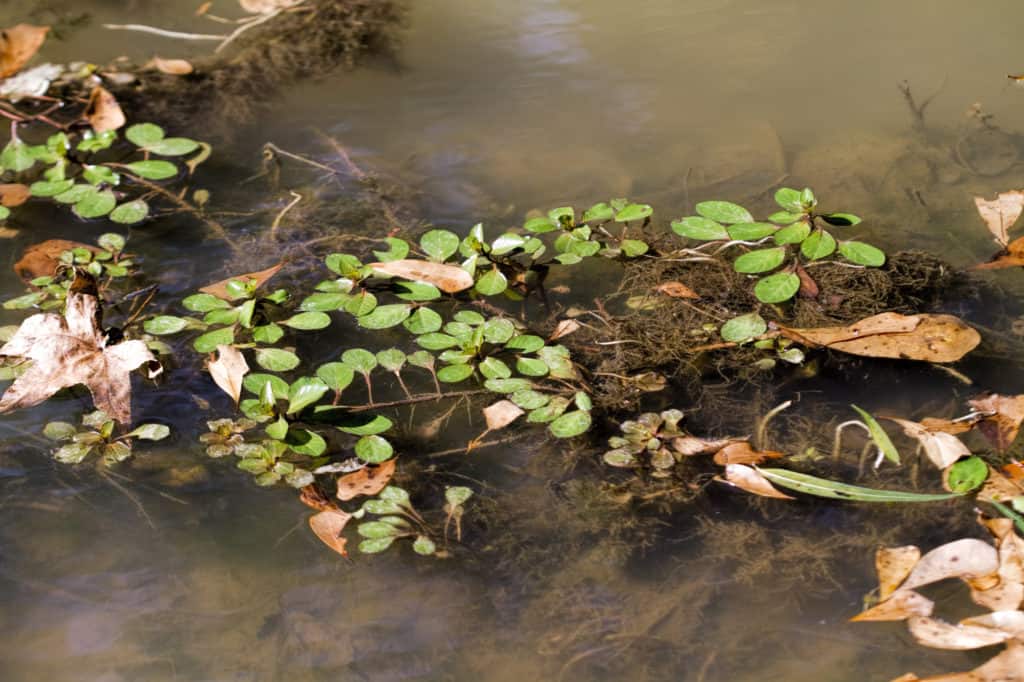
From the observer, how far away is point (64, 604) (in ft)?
6.55

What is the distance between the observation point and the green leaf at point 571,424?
221cm

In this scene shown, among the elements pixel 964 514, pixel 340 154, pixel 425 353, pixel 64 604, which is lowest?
pixel 64 604

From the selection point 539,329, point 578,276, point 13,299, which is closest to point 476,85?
point 578,276

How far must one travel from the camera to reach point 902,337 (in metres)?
2.43

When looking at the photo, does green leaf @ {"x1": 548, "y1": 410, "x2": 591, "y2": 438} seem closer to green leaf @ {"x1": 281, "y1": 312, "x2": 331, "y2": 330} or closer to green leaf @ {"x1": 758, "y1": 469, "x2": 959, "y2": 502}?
green leaf @ {"x1": 758, "y1": 469, "x2": 959, "y2": 502}

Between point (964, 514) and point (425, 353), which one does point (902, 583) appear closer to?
point (964, 514)

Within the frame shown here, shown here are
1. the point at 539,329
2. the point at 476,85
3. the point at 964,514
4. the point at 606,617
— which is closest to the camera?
the point at 606,617

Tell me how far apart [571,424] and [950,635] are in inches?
37.3

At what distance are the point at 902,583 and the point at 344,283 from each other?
169 cm

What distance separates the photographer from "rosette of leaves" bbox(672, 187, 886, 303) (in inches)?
101

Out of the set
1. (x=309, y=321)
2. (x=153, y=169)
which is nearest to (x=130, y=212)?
(x=153, y=169)

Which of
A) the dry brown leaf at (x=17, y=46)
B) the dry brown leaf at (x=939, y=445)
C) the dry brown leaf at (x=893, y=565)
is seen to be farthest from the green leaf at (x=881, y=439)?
the dry brown leaf at (x=17, y=46)

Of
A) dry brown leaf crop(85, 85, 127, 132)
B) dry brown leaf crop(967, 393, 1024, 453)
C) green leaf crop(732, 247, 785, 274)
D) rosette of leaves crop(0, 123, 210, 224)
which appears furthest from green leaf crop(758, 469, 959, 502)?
dry brown leaf crop(85, 85, 127, 132)

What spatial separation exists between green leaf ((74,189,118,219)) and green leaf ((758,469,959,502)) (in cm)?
226
